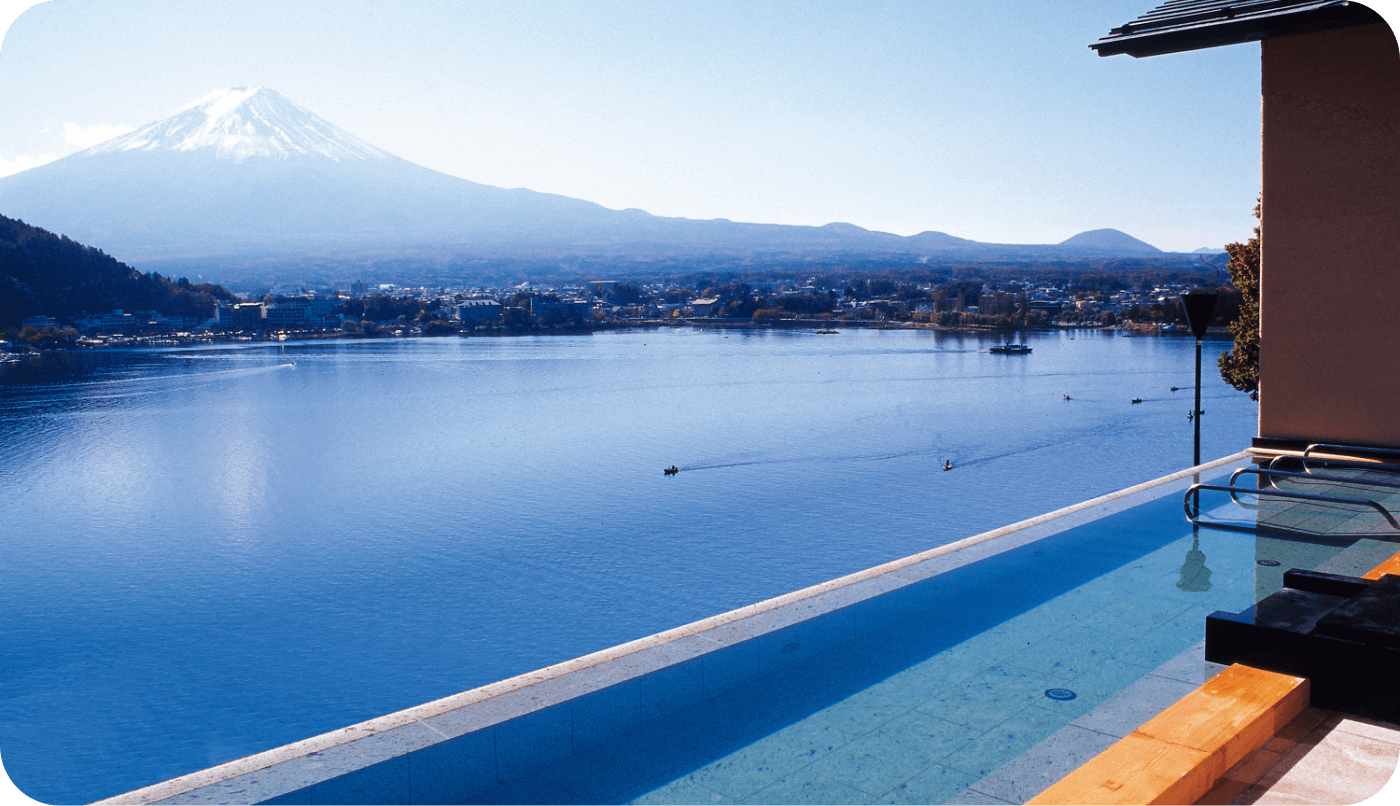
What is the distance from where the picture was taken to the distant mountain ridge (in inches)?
3688

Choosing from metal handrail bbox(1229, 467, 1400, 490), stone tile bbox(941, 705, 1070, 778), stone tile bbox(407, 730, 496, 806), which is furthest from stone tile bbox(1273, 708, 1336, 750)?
metal handrail bbox(1229, 467, 1400, 490)

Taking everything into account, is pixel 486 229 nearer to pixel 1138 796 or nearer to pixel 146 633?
pixel 146 633

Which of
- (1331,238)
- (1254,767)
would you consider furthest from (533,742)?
(1331,238)

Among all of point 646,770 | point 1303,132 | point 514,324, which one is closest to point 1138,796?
point 646,770

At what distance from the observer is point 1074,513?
449cm

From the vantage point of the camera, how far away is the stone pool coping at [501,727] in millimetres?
2215

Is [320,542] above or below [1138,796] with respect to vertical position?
below

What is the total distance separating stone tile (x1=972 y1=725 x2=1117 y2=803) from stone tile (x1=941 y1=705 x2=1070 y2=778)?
0.02 m

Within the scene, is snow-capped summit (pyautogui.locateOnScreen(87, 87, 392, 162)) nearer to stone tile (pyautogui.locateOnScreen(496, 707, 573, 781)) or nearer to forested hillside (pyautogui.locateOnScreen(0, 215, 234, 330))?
forested hillside (pyautogui.locateOnScreen(0, 215, 234, 330))

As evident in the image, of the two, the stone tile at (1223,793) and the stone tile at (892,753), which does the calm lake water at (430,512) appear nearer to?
the stone tile at (892,753)

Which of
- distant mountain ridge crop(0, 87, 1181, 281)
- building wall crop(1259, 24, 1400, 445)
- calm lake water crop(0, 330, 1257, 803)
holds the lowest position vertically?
calm lake water crop(0, 330, 1257, 803)

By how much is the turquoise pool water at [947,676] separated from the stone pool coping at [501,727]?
0.24ft

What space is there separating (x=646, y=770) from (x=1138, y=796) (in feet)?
3.61

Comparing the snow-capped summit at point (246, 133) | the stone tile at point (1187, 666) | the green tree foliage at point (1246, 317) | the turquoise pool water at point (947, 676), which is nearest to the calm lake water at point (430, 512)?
the green tree foliage at point (1246, 317)
